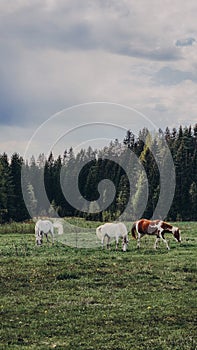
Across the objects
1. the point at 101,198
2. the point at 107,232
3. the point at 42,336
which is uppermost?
the point at 101,198

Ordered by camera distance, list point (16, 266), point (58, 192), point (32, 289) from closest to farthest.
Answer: point (32, 289) → point (16, 266) → point (58, 192)

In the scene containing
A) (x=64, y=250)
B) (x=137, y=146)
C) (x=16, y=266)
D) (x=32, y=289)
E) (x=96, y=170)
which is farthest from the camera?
(x=137, y=146)

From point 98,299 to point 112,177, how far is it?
62961 mm

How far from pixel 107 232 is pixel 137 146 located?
2228 inches

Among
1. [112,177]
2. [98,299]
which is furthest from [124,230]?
[112,177]

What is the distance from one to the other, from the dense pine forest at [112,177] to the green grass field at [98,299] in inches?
1610

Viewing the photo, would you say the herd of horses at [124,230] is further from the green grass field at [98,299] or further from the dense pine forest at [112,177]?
the dense pine forest at [112,177]

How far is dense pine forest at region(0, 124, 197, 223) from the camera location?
69125 millimetres

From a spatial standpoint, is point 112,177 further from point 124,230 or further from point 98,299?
point 98,299

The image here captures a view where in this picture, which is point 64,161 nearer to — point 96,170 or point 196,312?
point 96,170

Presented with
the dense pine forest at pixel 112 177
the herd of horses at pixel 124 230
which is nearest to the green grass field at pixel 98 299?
the herd of horses at pixel 124 230

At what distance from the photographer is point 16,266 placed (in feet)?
70.2

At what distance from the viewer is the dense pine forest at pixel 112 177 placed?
69125 mm

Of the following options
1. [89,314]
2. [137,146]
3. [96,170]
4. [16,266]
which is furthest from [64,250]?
[137,146]
